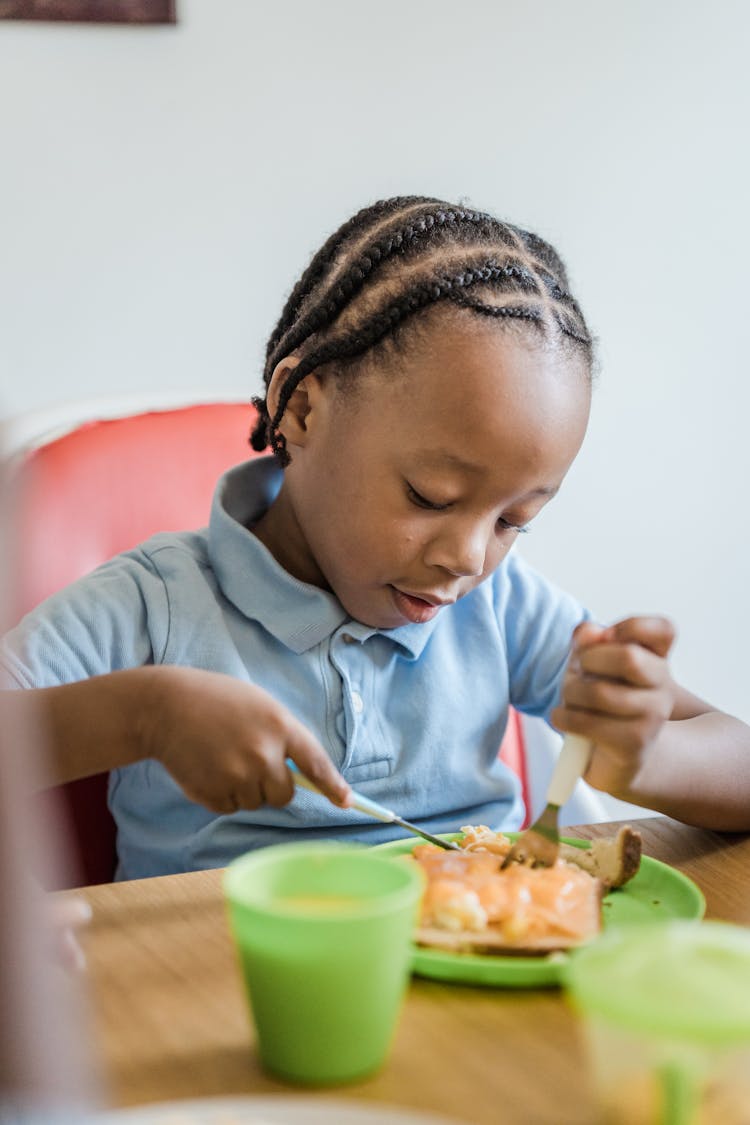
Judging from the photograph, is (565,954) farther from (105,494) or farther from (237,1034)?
(105,494)

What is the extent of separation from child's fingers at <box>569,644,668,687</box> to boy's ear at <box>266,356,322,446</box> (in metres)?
0.36

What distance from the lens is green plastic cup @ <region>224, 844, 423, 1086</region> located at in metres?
0.46

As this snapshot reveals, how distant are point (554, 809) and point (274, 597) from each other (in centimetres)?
36

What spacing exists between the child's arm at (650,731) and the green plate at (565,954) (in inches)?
2.6

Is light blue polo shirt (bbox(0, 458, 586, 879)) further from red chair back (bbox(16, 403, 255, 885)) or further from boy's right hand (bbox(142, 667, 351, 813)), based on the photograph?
boy's right hand (bbox(142, 667, 351, 813))

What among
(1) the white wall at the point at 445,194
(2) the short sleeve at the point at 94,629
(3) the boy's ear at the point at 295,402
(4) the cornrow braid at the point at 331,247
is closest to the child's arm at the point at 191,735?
(2) the short sleeve at the point at 94,629

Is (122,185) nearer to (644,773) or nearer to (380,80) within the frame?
(380,80)

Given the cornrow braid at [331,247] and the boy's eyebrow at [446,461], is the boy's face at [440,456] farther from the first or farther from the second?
the cornrow braid at [331,247]

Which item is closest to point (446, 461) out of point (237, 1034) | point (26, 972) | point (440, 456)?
point (440, 456)

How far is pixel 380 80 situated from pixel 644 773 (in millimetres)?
1026

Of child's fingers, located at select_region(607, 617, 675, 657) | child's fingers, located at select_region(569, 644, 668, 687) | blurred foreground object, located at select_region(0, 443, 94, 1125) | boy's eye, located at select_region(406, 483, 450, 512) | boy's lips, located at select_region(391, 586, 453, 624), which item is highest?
blurred foreground object, located at select_region(0, 443, 94, 1125)

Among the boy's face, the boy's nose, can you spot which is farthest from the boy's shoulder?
the boy's nose

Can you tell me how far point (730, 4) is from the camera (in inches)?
68.2

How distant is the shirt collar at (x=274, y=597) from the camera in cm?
96
